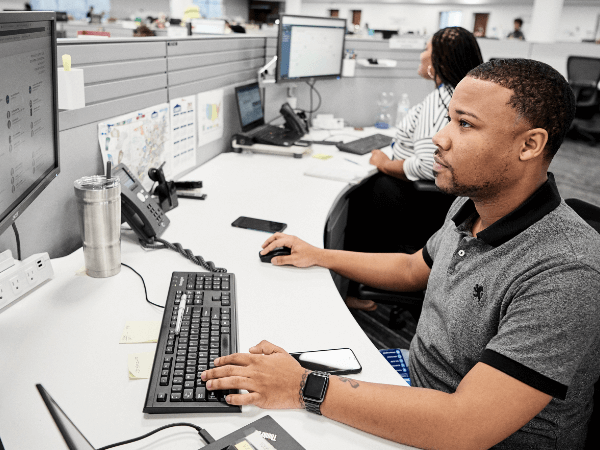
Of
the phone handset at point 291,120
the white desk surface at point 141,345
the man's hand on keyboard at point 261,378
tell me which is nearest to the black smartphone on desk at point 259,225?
the white desk surface at point 141,345

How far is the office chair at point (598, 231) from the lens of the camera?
85 centimetres

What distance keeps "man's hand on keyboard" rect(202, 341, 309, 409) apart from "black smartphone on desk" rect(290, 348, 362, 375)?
4 cm

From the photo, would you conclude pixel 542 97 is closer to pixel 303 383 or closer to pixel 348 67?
pixel 303 383

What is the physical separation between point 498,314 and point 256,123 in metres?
1.75

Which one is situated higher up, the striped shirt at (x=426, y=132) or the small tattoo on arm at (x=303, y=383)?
the striped shirt at (x=426, y=132)

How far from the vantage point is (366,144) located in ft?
7.93

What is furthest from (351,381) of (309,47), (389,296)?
(309,47)

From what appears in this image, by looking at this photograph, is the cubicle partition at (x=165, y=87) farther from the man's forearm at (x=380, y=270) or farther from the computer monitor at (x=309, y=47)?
the man's forearm at (x=380, y=270)

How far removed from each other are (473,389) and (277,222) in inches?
32.0

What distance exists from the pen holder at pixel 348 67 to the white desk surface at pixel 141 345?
1581mm

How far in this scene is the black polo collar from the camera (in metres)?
0.78

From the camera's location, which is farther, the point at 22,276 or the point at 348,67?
the point at 348,67

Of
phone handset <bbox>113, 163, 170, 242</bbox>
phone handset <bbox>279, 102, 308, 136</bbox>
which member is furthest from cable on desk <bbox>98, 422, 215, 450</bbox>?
phone handset <bbox>279, 102, 308, 136</bbox>

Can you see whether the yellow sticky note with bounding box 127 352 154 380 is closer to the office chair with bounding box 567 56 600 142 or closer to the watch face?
the watch face
